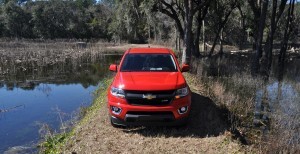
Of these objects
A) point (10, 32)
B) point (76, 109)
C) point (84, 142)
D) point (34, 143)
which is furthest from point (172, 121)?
point (10, 32)

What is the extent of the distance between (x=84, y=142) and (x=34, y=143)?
10.7 feet

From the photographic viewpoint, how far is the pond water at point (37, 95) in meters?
12.1

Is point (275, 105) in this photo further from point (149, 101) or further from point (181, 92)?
point (149, 101)

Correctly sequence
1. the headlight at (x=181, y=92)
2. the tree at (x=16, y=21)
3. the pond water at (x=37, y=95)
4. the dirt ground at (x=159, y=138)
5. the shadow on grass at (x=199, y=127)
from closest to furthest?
the dirt ground at (x=159, y=138) < the headlight at (x=181, y=92) < the shadow on grass at (x=199, y=127) < the pond water at (x=37, y=95) < the tree at (x=16, y=21)

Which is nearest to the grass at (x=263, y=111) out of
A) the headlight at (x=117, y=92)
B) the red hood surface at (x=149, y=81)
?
the red hood surface at (x=149, y=81)

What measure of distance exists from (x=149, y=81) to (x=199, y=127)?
73.1 inches

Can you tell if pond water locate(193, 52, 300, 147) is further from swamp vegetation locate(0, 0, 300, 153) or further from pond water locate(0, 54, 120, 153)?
pond water locate(0, 54, 120, 153)

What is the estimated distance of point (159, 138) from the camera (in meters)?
8.41

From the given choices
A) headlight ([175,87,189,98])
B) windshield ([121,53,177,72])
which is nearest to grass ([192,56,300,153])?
headlight ([175,87,189,98])

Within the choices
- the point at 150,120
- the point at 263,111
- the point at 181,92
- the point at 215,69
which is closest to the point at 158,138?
the point at 150,120

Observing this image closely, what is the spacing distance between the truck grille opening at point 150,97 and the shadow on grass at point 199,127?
2.72ft

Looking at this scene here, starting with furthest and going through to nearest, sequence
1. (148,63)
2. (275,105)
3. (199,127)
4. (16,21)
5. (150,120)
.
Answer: (16,21) < (275,105) < (148,63) < (199,127) < (150,120)

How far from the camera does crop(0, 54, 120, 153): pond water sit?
12.1m

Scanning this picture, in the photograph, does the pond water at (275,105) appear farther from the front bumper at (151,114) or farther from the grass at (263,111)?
the front bumper at (151,114)
